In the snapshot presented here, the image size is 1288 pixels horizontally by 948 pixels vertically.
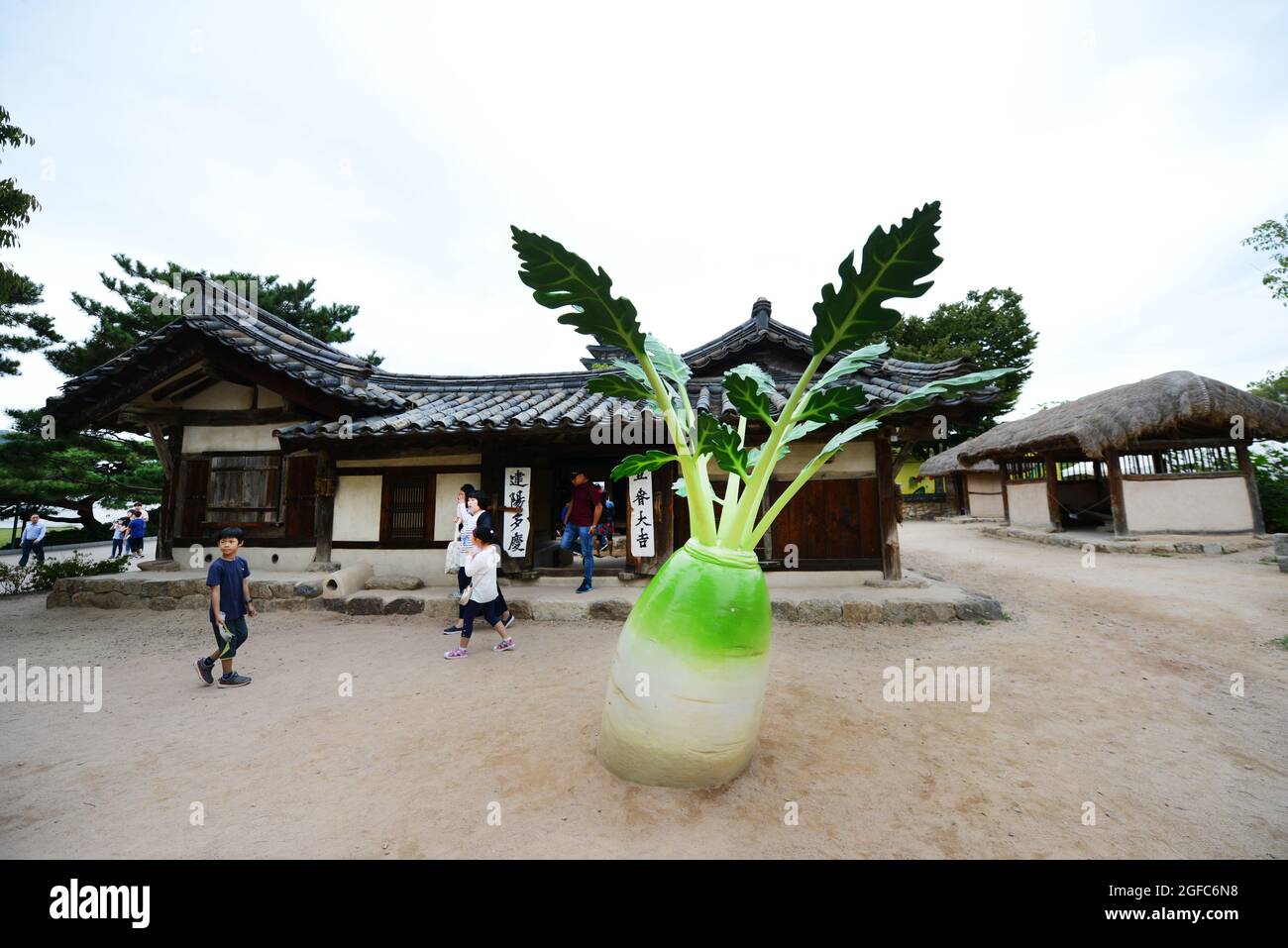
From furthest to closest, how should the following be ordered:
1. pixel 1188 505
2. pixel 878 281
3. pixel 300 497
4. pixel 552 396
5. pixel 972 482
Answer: pixel 972 482 < pixel 1188 505 < pixel 552 396 < pixel 300 497 < pixel 878 281

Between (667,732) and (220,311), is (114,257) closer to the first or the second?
(220,311)

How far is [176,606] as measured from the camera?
7.27m

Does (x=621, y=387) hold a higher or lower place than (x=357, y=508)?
higher

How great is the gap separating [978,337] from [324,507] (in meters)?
27.2

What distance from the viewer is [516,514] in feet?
24.3

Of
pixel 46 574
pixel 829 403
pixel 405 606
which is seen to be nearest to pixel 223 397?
pixel 46 574

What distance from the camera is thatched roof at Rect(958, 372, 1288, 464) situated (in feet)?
34.6

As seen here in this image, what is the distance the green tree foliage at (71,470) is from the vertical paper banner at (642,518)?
15.5 metres

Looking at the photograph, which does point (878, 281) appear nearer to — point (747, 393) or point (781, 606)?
point (747, 393)

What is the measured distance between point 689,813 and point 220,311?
1229cm

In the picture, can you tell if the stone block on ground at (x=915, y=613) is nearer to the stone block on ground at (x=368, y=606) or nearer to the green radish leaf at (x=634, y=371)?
the green radish leaf at (x=634, y=371)

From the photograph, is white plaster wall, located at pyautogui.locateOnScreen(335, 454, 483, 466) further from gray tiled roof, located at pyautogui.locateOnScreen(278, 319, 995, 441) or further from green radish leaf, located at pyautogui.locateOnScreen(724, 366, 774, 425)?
green radish leaf, located at pyautogui.locateOnScreen(724, 366, 774, 425)

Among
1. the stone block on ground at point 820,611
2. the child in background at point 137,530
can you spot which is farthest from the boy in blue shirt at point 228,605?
the child in background at point 137,530
